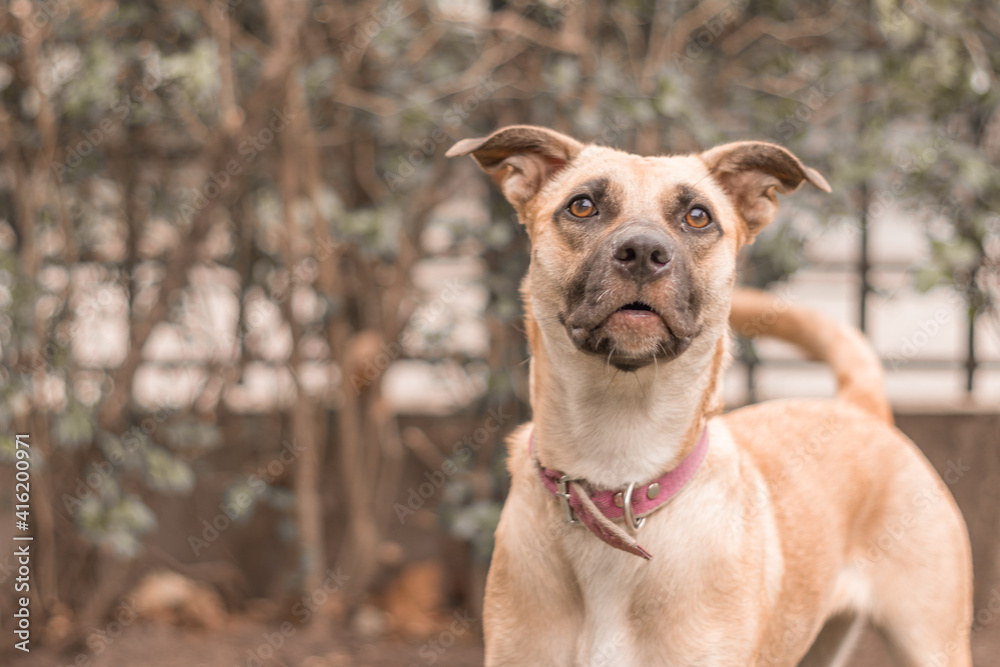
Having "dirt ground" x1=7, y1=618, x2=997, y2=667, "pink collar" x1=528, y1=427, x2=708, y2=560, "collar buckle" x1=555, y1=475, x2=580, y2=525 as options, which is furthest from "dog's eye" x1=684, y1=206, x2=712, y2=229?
"dirt ground" x1=7, y1=618, x2=997, y2=667

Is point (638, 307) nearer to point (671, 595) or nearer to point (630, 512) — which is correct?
point (630, 512)

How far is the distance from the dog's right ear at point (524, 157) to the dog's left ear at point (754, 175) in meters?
0.38

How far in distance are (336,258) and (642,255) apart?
2468 millimetres

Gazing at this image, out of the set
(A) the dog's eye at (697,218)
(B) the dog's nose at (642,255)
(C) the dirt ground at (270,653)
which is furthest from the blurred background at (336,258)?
(B) the dog's nose at (642,255)

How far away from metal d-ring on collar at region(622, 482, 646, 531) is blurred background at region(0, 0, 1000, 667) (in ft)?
6.31

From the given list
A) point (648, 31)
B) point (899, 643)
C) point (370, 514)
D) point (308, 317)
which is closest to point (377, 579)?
point (370, 514)

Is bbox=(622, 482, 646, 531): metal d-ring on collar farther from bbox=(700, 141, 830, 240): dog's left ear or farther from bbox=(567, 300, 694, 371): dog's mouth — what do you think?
bbox=(700, 141, 830, 240): dog's left ear

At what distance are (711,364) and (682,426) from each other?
0.18 meters

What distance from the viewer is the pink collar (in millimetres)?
2021

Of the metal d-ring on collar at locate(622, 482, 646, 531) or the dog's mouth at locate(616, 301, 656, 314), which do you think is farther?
the metal d-ring on collar at locate(622, 482, 646, 531)

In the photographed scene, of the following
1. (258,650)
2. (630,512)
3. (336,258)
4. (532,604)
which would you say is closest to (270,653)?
(258,650)

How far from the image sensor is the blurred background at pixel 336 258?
3.80 m

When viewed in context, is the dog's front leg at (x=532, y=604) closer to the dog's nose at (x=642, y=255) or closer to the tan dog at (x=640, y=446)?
the tan dog at (x=640, y=446)

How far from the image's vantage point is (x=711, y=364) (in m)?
2.21
